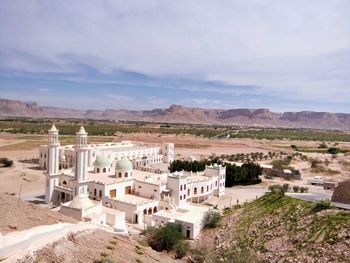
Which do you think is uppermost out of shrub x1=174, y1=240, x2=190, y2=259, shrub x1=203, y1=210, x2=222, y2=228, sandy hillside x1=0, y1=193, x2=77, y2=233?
sandy hillside x1=0, y1=193, x2=77, y2=233

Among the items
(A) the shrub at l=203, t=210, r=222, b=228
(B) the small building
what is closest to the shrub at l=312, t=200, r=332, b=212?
(B) the small building

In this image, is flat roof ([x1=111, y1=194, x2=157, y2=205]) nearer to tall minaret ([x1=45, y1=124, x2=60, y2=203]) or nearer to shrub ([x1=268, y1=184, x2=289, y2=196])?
tall minaret ([x1=45, y1=124, x2=60, y2=203])

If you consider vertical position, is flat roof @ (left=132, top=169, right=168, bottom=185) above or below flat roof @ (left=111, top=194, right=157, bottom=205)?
above

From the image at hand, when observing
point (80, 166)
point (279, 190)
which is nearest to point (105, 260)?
point (80, 166)

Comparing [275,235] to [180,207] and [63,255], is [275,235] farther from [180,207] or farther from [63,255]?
[63,255]

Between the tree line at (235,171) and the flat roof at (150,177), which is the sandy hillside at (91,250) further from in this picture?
the tree line at (235,171)

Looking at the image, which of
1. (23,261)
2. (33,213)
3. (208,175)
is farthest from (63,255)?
(208,175)
